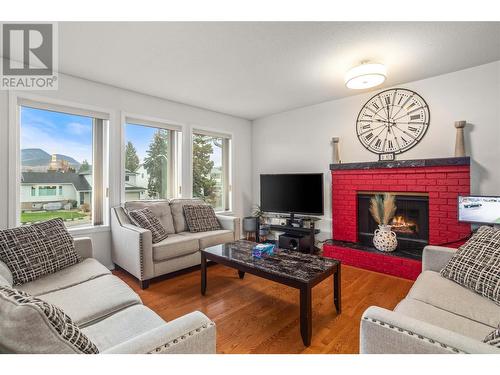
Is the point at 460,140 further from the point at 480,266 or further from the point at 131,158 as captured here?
the point at 131,158

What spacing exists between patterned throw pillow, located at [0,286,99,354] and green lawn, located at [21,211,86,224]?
257 cm

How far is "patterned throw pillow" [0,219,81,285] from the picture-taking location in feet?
5.42

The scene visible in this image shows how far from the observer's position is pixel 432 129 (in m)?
2.95

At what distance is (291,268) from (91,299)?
137cm

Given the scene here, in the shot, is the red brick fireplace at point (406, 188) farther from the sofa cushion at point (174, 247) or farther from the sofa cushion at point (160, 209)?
the sofa cushion at point (160, 209)

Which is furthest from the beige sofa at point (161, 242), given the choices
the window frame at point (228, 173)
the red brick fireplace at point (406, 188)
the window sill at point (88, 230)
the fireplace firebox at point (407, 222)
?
the fireplace firebox at point (407, 222)

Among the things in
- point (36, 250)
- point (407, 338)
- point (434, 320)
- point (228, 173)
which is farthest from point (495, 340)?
point (228, 173)

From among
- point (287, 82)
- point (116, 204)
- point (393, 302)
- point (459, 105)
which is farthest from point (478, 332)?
point (116, 204)

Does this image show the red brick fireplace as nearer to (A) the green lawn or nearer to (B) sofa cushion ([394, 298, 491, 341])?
(B) sofa cushion ([394, 298, 491, 341])

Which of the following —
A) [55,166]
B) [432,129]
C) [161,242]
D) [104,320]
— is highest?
[432,129]

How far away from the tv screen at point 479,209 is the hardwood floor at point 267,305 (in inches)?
35.7

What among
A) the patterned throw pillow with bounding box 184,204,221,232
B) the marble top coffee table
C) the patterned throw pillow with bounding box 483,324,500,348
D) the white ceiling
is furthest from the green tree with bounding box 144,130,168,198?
the patterned throw pillow with bounding box 483,324,500,348

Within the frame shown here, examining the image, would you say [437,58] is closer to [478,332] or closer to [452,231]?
[452,231]
